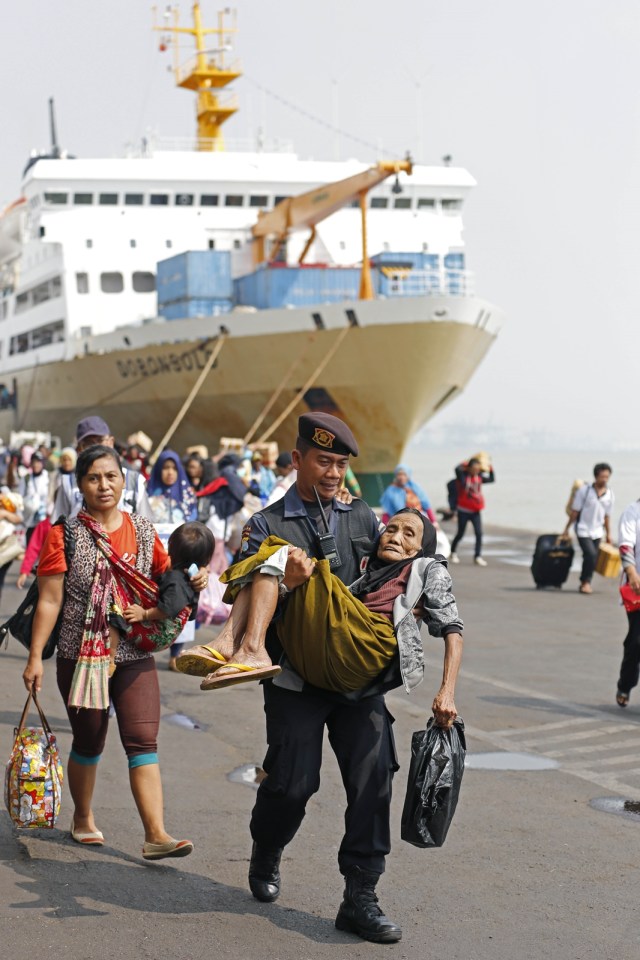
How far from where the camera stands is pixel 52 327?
3803 centimetres

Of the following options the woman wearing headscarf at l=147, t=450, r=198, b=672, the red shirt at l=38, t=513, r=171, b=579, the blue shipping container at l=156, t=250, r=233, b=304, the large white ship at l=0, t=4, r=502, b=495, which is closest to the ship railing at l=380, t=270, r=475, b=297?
the large white ship at l=0, t=4, r=502, b=495

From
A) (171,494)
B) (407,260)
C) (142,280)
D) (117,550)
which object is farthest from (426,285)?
(117,550)

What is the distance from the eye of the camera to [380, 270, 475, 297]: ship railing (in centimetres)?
3138

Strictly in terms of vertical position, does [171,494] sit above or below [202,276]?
below

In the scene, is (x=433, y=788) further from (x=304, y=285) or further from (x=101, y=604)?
(x=304, y=285)

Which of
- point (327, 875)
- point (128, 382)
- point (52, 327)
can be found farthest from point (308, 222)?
point (327, 875)

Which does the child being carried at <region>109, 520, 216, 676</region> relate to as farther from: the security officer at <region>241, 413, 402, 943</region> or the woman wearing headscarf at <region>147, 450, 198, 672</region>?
the woman wearing headscarf at <region>147, 450, 198, 672</region>

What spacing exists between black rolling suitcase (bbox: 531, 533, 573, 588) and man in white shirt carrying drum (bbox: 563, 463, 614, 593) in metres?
0.18

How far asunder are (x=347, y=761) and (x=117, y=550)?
127 centimetres

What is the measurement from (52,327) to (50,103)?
78.8ft

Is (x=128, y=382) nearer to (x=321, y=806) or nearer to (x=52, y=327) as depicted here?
(x=52, y=327)

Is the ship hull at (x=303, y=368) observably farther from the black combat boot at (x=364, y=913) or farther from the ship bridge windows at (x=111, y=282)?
the black combat boot at (x=364, y=913)

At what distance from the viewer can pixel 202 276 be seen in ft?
110

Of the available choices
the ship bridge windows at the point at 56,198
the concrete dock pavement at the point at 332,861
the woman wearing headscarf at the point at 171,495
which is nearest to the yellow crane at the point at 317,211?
the ship bridge windows at the point at 56,198
